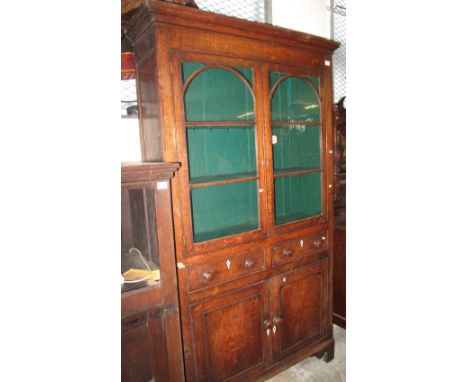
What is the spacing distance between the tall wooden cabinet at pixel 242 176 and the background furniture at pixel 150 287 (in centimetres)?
11

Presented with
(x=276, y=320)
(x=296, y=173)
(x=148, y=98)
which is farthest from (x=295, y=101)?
(x=276, y=320)

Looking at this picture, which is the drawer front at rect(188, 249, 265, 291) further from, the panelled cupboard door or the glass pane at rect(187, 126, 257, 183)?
the glass pane at rect(187, 126, 257, 183)

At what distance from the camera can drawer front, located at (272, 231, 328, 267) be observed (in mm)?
1745

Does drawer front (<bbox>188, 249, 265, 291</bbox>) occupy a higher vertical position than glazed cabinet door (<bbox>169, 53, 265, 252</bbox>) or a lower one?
lower

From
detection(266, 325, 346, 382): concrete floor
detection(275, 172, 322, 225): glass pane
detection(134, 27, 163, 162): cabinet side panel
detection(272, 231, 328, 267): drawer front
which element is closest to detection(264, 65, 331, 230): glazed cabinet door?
detection(275, 172, 322, 225): glass pane

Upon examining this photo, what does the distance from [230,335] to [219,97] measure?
1.34 metres

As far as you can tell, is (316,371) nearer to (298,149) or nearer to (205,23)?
(298,149)

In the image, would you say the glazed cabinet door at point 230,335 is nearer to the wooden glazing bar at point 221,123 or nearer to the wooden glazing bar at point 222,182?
the wooden glazing bar at point 222,182

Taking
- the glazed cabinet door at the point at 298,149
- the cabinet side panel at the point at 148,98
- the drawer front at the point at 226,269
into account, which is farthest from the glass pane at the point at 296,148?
the cabinet side panel at the point at 148,98

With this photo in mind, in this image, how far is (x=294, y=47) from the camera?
1657 millimetres
